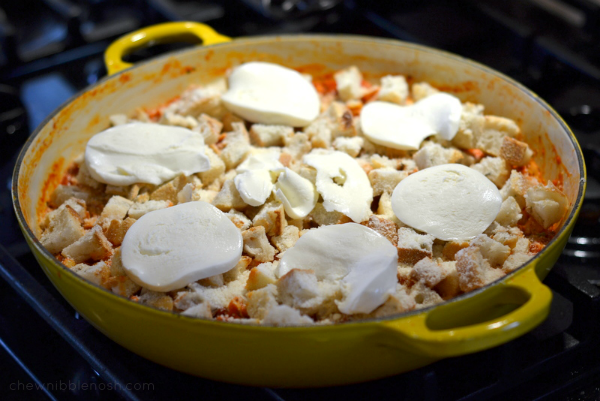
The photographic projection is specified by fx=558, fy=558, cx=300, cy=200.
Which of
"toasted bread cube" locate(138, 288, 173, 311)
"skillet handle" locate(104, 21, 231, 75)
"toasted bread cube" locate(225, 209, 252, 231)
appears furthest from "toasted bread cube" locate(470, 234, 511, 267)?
"skillet handle" locate(104, 21, 231, 75)

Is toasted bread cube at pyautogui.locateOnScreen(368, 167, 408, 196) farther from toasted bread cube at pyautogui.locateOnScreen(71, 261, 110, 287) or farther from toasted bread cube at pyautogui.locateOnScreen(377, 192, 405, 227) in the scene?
toasted bread cube at pyautogui.locateOnScreen(71, 261, 110, 287)

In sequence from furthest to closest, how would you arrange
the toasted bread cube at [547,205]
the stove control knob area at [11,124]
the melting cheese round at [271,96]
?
the stove control knob area at [11,124] < the melting cheese round at [271,96] < the toasted bread cube at [547,205]

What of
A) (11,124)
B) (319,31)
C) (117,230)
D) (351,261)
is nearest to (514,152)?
(351,261)

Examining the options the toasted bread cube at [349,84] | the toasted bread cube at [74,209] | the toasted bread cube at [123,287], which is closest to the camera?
the toasted bread cube at [123,287]

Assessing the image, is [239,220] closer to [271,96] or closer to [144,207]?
[144,207]

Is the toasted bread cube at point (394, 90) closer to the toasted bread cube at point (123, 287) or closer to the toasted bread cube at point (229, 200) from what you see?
the toasted bread cube at point (229, 200)

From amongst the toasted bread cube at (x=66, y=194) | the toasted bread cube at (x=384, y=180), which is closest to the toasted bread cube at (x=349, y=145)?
the toasted bread cube at (x=384, y=180)
